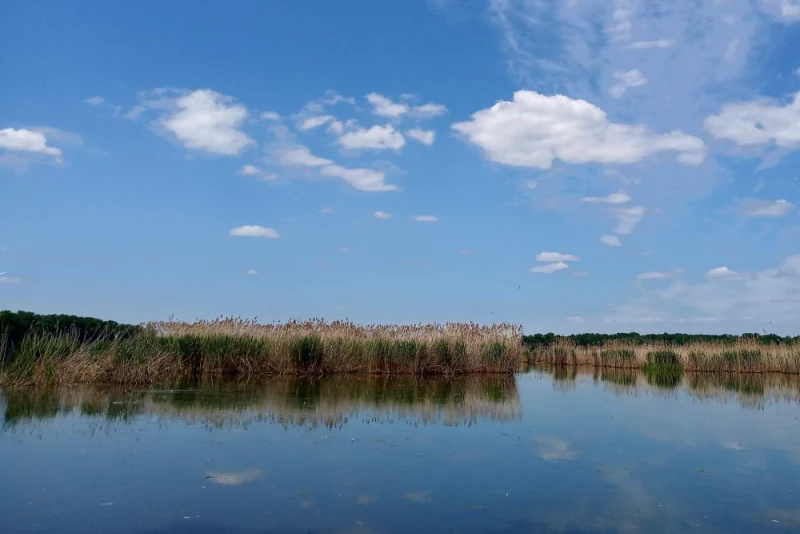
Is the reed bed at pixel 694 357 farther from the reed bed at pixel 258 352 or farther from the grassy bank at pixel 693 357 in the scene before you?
the reed bed at pixel 258 352

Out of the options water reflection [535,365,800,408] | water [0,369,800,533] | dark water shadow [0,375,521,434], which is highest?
water reflection [535,365,800,408]

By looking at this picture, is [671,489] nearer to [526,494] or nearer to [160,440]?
[526,494]

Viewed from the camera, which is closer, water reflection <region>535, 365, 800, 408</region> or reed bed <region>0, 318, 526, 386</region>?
reed bed <region>0, 318, 526, 386</region>

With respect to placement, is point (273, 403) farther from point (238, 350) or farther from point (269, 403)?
point (238, 350)

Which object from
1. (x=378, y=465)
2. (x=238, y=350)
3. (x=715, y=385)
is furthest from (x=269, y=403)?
(x=715, y=385)

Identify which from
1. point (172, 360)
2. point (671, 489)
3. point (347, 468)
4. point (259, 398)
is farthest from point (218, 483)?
point (172, 360)

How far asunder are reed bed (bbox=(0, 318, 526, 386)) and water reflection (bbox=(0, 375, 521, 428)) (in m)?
0.76

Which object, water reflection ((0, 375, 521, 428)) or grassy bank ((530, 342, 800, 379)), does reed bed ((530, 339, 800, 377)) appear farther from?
water reflection ((0, 375, 521, 428))

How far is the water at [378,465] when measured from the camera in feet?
15.4

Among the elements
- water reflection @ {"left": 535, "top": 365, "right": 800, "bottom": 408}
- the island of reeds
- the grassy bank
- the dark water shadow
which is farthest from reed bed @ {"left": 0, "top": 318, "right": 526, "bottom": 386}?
the grassy bank

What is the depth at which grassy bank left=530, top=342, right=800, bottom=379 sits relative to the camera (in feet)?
75.5

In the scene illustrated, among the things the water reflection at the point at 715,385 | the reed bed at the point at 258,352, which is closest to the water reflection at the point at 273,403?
the reed bed at the point at 258,352

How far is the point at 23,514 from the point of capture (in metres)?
4.51

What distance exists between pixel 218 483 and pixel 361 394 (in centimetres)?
684
